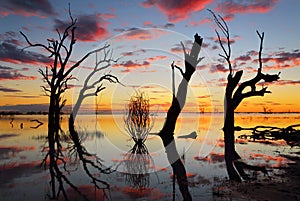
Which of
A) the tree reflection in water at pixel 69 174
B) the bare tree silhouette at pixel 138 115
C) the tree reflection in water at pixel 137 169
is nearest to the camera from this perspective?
the tree reflection in water at pixel 69 174

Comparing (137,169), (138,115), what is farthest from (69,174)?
(138,115)

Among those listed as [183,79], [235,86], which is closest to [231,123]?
[235,86]

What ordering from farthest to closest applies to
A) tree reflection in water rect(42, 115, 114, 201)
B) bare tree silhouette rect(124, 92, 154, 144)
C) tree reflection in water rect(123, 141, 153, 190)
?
bare tree silhouette rect(124, 92, 154, 144), tree reflection in water rect(123, 141, 153, 190), tree reflection in water rect(42, 115, 114, 201)

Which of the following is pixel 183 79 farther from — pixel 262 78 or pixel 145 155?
pixel 145 155

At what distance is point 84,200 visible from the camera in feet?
19.7

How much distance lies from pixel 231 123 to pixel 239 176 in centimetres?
1751

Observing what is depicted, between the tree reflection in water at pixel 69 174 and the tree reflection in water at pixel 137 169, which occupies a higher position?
the tree reflection in water at pixel 137 169

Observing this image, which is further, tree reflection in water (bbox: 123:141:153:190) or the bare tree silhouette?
the bare tree silhouette

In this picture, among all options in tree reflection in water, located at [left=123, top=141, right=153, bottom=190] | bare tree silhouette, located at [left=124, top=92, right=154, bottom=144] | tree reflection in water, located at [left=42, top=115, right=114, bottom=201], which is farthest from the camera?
bare tree silhouette, located at [left=124, top=92, right=154, bottom=144]

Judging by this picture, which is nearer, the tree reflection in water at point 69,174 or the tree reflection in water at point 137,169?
the tree reflection in water at point 69,174

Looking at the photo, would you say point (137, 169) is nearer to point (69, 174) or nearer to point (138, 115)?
point (69, 174)

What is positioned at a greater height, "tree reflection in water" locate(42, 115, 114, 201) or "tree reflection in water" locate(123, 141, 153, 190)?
"tree reflection in water" locate(123, 141, 153, 190)

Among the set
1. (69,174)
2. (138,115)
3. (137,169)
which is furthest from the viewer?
(138,115)

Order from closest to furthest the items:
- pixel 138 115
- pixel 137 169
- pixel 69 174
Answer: pixel 69 174
pixel 137 169
pixel 138 115
